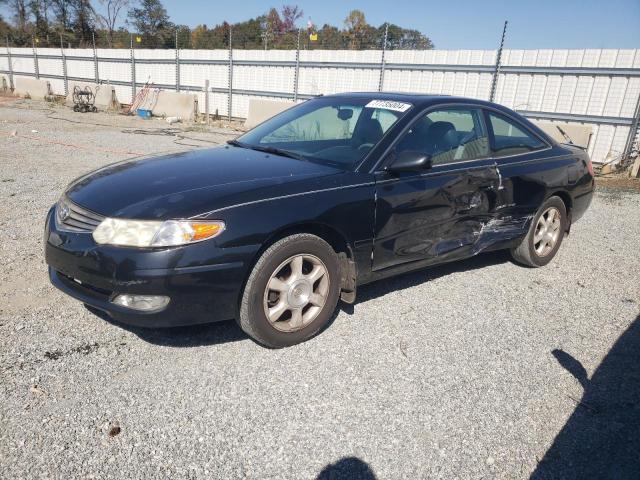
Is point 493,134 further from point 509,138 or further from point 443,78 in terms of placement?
point 443,78

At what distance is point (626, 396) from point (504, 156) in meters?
2.20

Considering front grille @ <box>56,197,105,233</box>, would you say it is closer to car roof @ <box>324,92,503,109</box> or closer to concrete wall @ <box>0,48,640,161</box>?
car roof @ <box>324,92,503,109</box>

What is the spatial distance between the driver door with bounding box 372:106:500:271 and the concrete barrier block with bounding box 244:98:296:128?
39.8 feet

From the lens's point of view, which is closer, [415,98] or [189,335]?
[189,335]

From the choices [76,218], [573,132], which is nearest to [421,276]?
[76,218]

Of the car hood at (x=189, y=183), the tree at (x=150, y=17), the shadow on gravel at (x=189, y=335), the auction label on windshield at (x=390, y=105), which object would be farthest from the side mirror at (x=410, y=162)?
the tree at (x=150, y=17)

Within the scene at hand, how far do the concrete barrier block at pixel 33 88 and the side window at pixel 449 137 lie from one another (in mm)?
27074

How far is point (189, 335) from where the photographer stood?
126 inches

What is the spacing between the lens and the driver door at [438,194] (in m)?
3.42

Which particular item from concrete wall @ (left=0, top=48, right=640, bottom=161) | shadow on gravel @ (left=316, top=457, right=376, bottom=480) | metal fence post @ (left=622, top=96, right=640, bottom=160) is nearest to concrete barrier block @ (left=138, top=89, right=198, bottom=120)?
concrete wall @ (left=0, top=48, right=640, bottom=161)

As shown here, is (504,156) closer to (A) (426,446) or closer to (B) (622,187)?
(A) (426,446)

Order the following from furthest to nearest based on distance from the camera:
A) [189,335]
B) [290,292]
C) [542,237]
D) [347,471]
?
1. [542,237]
2. [189,335]
3. [290,292]
4. [347,471]

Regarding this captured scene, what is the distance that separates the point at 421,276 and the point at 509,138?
4.92ft

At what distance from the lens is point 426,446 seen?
7.73 ft
